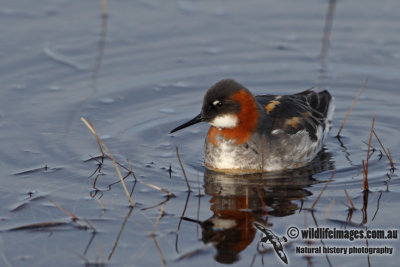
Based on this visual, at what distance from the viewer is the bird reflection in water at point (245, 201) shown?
18.0ft

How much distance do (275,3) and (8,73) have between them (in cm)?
484

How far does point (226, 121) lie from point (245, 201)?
3.29 ft

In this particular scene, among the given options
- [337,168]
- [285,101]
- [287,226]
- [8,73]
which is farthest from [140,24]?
[287,226]

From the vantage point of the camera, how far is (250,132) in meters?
6.92

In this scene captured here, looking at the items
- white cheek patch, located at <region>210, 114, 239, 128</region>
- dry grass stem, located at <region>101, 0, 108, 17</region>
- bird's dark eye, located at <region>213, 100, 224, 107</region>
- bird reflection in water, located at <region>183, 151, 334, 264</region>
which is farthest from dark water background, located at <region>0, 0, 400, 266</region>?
bird's dark eye, located at <region>213, 100, 224, 107</region>

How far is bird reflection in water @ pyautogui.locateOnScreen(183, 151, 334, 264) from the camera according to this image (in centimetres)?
550

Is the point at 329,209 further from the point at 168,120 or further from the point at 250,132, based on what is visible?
the point at 168,120

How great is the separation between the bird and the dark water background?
213mm

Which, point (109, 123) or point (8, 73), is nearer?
point (109, 123)

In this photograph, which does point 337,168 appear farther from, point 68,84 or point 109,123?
→ point 68,84

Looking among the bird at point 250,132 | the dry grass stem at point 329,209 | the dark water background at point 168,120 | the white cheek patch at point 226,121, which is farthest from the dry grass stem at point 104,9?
the dry grass stem at point 329,209

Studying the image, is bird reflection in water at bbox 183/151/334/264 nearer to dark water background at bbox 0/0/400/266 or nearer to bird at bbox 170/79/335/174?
dark water background at bbox 0/0/400/266

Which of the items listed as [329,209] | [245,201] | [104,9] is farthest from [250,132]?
Answer: [104,9]

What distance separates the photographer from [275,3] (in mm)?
11305
